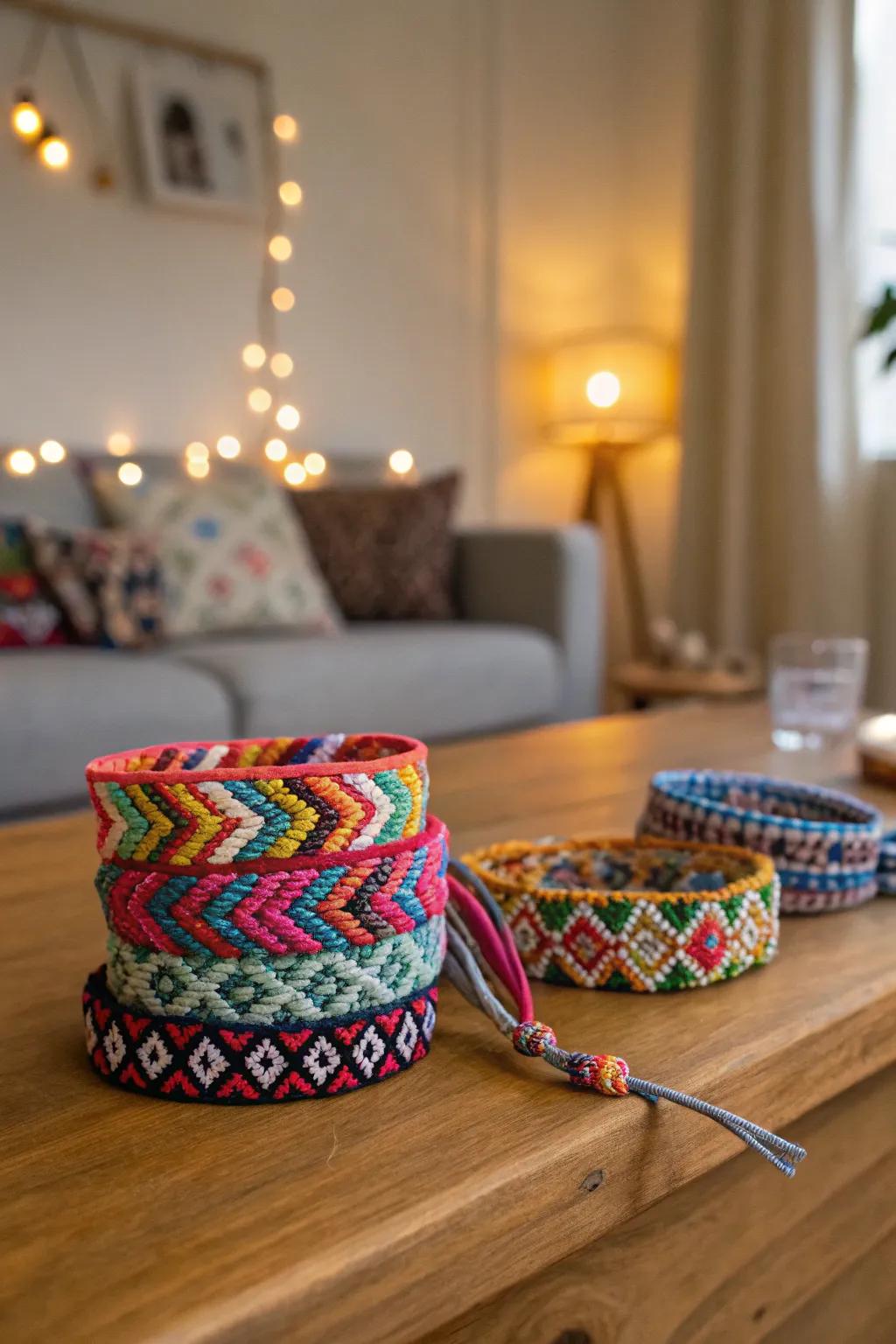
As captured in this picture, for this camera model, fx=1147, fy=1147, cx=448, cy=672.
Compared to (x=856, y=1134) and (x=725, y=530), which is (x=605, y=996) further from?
(x=725, y=530)

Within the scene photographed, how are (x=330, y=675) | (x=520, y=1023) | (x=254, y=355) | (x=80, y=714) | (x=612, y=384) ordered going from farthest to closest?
(x=612, y=384) < (x=254, y=355) < (x=330, y=675) < (x=80, y=714) < (x=520, y=1023)

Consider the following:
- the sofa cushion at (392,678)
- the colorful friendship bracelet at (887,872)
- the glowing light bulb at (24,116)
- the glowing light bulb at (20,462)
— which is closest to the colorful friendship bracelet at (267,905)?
the colorful friendship bracelet at (887,872)

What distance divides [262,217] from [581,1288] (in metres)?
2.83

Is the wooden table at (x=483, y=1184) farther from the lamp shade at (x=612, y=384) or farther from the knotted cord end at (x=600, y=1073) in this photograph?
the lamp shade at (x=612, y=384)

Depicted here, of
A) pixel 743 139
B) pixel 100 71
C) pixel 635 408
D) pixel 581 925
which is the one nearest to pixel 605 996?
pixel 581 925

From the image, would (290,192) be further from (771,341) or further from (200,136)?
(771,341)

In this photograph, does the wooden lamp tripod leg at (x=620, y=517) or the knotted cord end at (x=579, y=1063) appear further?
the wooden lamp tripod leg at (x=620, y=517)

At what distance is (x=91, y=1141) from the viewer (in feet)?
1.39

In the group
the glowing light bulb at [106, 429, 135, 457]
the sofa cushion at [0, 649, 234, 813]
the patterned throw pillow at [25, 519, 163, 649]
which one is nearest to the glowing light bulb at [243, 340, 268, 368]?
the glowing light bulb at [106, 429, 135, 457]

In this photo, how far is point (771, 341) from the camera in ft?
10.5

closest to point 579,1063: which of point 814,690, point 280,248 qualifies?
point 814,690

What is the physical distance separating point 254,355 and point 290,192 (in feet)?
1.44

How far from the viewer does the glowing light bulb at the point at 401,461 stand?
3.23 metres

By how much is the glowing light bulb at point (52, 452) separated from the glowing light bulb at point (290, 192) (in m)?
0.90
